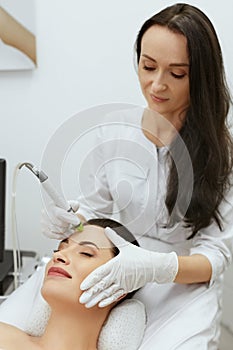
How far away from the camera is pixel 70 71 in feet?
6.15

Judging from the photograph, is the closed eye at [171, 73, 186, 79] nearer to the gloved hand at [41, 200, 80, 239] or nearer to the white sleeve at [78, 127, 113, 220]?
the white sleeve at [78, 127, 113, 220]

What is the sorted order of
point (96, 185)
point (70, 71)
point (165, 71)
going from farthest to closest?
point (70, 71) → point (96, 185) → point (165, 71)

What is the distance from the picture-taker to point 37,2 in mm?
1824

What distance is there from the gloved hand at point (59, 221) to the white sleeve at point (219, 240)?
367mm

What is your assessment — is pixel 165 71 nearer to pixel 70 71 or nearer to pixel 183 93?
pixel 183 93

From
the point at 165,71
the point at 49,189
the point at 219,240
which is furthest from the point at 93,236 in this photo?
the point at 165,71

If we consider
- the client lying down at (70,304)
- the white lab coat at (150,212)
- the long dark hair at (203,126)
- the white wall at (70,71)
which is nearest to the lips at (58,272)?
the client lying down at (70,304)

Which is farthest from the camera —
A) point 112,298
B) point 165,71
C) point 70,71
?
point 70,71

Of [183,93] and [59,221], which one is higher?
[183,93]

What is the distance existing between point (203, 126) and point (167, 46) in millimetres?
243

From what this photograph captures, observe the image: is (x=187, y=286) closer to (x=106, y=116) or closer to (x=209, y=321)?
(x=209, y=321)

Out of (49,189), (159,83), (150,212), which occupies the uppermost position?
(159,83)

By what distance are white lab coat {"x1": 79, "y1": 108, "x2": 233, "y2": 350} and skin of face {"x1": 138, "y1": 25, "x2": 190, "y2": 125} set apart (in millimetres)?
78

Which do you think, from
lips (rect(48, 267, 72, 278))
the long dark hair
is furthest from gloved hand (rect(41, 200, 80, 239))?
the long dark hair
